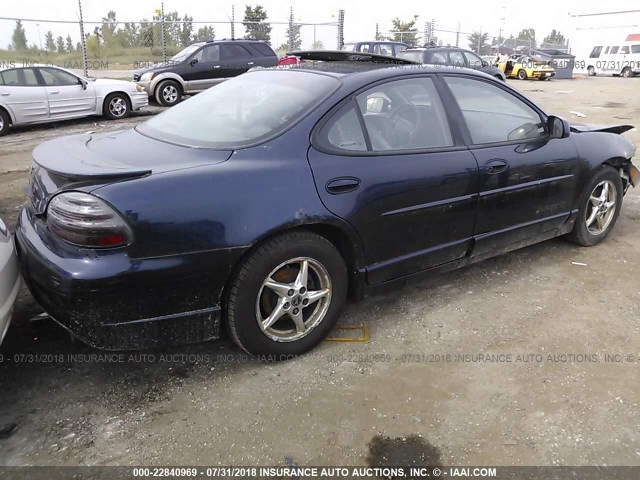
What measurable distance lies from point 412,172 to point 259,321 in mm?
1236

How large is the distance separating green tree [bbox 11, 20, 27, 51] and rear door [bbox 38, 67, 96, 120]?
783 centimetres

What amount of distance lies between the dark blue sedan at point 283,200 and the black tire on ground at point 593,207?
432 millimetres

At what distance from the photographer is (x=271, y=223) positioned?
8.78 ft

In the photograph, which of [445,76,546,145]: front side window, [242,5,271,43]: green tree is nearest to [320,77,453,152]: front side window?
[445,76,546,145]: front side window

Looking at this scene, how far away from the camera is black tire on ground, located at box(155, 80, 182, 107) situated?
1358 centimetres

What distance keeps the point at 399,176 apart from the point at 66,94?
33.3ft

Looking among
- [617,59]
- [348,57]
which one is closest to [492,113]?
[348,57]

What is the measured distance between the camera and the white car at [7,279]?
2.56 metres

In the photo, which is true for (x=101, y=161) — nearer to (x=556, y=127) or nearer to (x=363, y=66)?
(x=363, y=66)

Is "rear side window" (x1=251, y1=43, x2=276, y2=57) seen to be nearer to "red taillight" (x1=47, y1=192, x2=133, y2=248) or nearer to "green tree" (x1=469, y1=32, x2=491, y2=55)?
"red taillight" (x1=47, y1=192, x2=133, y2=248)

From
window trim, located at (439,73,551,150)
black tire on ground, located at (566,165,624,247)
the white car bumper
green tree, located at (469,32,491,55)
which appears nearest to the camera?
window trim, located at (439,73,551,150)

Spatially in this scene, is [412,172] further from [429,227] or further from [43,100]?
[43,100]

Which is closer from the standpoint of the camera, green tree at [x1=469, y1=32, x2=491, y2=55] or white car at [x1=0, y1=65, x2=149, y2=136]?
white car at [x1=0, y1=65, x2=149, y2=136]

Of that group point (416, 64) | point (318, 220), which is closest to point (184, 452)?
point (318, 220)
